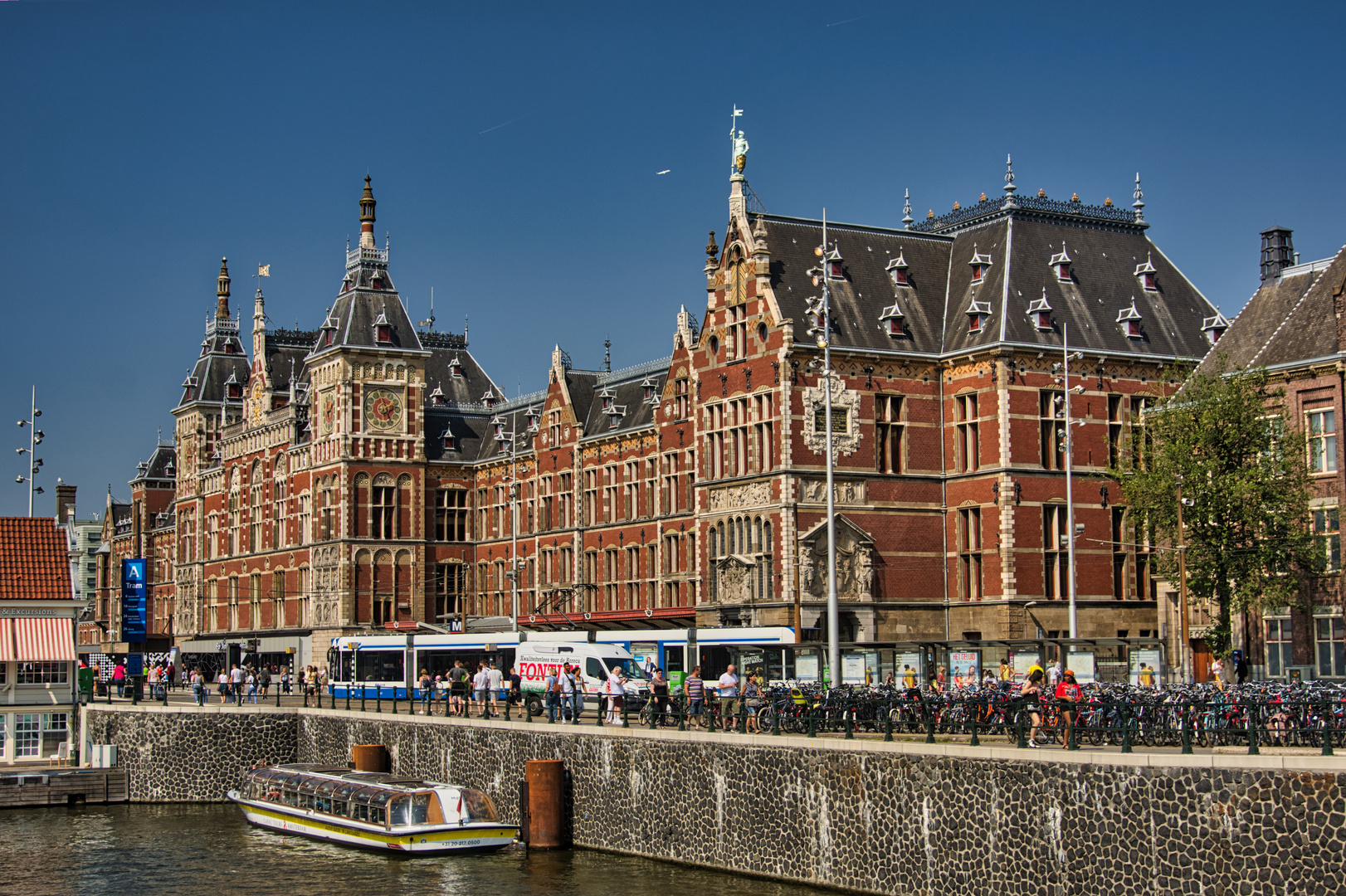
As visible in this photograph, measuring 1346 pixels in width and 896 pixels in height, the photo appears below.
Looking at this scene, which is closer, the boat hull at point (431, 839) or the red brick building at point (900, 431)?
the boat hull at point (431, 839)

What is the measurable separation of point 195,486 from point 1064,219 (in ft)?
225

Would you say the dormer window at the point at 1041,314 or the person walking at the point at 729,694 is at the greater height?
the dormer window at the point at 1041,314

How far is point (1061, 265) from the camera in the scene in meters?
63.4

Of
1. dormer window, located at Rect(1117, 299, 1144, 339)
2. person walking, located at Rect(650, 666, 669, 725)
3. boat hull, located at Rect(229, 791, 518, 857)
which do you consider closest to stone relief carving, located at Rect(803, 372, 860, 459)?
dormer window, located at Rect(1117, 299, 1144, 339)

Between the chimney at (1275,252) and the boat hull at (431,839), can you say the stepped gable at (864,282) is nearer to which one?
the chimney at (1275,252)

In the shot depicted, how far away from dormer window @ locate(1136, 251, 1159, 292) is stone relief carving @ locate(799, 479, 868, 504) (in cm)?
1489

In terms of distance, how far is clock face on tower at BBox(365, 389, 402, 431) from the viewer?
3538 inches

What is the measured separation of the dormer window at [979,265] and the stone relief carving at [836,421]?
7.51 metres

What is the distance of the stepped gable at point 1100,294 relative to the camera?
61.6 m

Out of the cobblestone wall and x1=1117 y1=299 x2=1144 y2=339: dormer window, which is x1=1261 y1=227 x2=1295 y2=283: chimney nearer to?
x1=1117 y1=299 x2=1144 y2=339: dormer window

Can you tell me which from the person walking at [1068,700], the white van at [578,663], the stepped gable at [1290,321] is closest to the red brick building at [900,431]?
the stepped gable at [1290,321]

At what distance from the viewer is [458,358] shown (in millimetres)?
103062

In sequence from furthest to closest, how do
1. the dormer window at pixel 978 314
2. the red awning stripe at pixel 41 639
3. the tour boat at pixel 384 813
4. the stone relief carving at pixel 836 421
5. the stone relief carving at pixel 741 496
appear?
the dormer window at pixel 978 314, the stone relief carving at pixel 741 496, the stone relief carving at pixel 836 421, the red awning stripe at pixel 41 639, the tour boat at pixel 384 813

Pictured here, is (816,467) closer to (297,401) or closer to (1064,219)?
(1064,219)
